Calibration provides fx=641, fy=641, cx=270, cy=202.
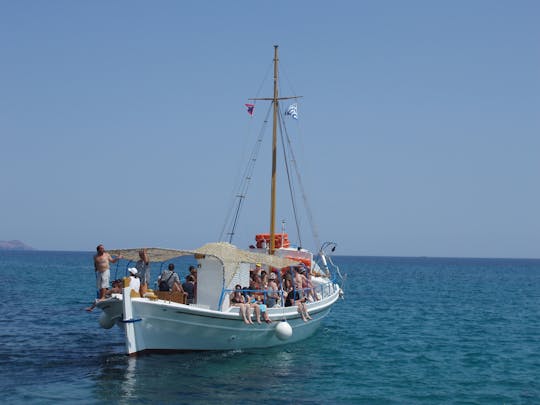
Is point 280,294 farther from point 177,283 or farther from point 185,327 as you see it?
point 185,327

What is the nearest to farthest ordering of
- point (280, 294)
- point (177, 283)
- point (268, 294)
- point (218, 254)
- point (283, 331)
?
point (218, 254) → point (283, 331) → point (177, 283) → point (268, 294) → point (280, 294)

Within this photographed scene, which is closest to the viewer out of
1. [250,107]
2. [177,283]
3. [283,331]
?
[283,331]

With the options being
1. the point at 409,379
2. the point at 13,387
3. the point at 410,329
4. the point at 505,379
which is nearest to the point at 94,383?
the point at 13,387

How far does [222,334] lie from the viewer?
20.8 metres

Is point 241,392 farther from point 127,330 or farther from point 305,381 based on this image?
point 127,330

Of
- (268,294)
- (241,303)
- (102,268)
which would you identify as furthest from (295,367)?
(102,268)

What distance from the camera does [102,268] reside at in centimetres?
2073

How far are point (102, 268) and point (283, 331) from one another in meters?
6.30

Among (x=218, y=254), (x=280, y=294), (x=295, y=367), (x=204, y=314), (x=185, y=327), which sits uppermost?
(x=218, y=254)

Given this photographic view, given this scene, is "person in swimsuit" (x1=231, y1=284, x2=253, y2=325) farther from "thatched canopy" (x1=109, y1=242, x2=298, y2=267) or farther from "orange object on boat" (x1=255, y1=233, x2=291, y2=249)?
"orange object on boat" (x1=255, y1=233, x2=291, y2=249)

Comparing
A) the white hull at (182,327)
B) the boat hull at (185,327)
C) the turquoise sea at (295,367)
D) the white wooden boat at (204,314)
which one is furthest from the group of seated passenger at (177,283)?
the turquoise sea at (295,367)

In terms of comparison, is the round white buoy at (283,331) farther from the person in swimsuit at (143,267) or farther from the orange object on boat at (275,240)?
the orange object on boat at (275,240)

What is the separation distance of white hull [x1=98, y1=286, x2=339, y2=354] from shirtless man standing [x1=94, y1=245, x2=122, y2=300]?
0.63 meters

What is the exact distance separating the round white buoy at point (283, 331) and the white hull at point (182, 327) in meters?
0.36
